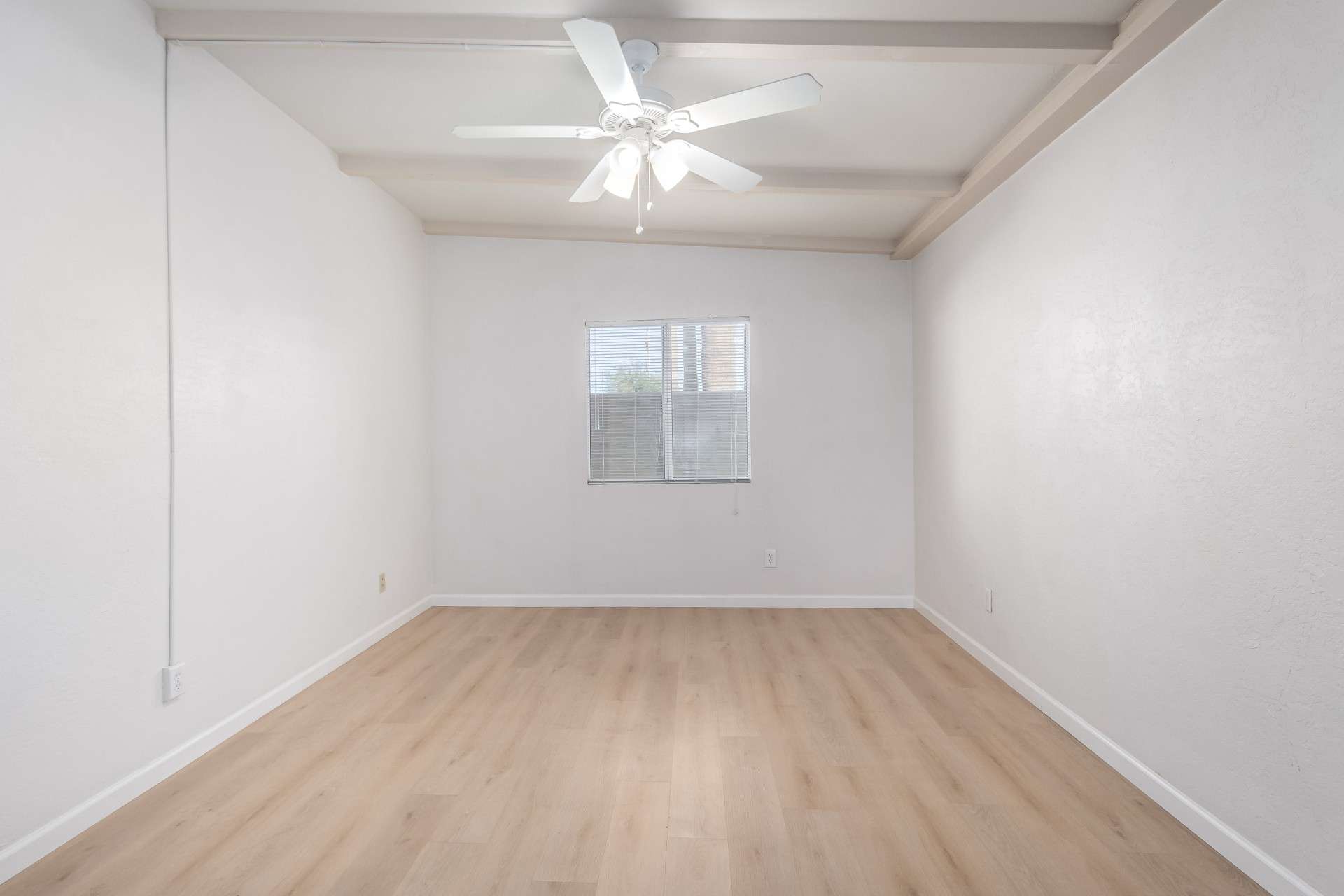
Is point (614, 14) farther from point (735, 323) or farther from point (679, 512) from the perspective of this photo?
point (679, 512)

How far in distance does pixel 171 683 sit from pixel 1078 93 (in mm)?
3929

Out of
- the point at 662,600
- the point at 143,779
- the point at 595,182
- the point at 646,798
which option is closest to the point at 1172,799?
the point at 646,798

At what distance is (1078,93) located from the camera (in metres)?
2.43

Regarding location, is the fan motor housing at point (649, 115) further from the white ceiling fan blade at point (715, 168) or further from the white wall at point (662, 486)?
the white wall at point (662, 486)

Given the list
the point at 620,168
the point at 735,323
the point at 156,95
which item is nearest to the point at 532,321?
the point at 735,323

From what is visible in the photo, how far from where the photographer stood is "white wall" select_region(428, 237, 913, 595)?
15.5 feet

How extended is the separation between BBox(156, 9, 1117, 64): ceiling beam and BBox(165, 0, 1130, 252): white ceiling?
0.03m

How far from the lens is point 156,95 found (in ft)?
7.75

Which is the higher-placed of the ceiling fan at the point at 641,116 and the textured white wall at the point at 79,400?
the ceiling fan at the point at 641,116

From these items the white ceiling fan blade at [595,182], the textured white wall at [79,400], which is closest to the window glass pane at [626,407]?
the white ceiling fan blade at [595,182]

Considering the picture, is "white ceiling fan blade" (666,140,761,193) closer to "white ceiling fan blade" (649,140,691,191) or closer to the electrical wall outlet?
"white ceiling fan blade" (649,140,691,191)

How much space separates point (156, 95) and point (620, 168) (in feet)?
5.48

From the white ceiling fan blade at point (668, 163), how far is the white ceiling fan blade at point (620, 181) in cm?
8

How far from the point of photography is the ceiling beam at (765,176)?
11.3ft
